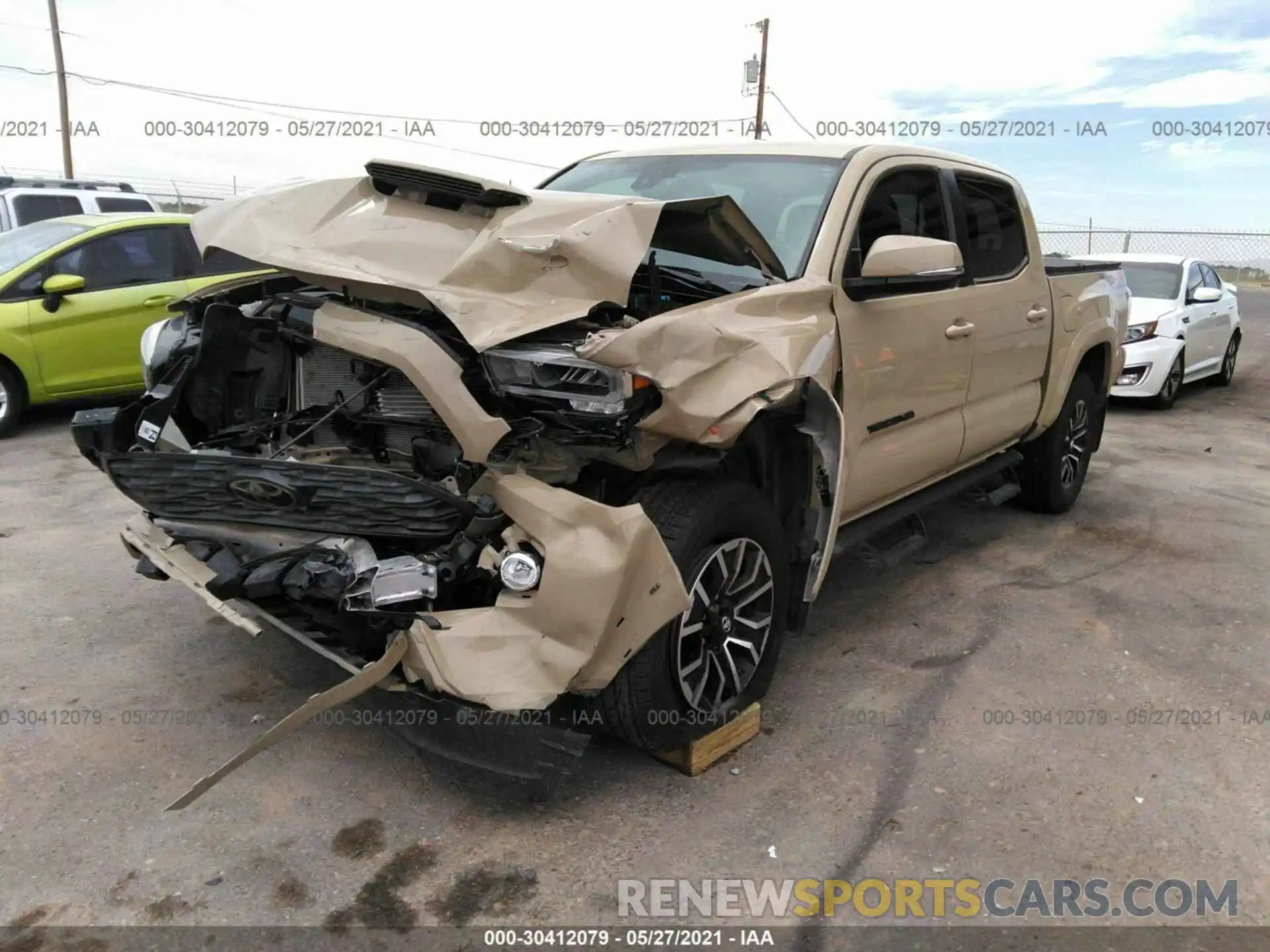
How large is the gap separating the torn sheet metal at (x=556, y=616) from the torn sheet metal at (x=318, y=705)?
0.05 meters

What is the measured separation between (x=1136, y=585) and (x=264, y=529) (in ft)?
14.2

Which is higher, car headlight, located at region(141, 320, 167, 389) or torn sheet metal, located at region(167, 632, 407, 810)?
car headlight, located at region(141, 320, 167, 389)

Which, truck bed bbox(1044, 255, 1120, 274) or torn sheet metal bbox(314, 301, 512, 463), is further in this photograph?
truck bed bbox(1044, 255, 1120, 274)

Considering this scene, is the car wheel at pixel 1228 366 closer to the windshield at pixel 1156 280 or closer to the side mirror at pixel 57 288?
the windshield at pixel 1156 280

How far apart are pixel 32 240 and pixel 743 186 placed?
257 inches

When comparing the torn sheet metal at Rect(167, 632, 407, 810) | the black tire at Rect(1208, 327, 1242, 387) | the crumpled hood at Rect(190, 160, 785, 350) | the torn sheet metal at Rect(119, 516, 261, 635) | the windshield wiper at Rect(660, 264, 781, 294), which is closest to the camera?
the torn sheet metal at Rect(167, 632, 407, 810)

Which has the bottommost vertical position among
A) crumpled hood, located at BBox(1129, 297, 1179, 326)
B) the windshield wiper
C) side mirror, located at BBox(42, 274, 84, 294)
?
crumpled hood, located at BBox(1129, 297, 1179, 326)

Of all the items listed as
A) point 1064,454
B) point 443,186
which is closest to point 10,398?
point 443,186

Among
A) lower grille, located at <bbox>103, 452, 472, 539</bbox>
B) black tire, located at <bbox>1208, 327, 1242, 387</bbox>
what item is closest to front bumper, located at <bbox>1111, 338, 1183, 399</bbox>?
black tire, located at <bbox>1208, 327, 1242, 387</bbox>

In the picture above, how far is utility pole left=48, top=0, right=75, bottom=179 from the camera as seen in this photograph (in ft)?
76.6

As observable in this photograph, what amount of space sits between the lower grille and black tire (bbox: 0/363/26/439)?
5.07 m

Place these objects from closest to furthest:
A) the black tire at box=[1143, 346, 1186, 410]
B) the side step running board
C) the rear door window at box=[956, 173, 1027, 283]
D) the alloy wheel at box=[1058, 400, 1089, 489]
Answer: the side step running board, the rear door window at box=[956, 173, 1027, 283], the alloy wheel at box=[1058, 400, 1089, 489], the black tire at box=[1143, 346, 1186, 410]

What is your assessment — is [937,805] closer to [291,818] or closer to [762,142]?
[291,818]

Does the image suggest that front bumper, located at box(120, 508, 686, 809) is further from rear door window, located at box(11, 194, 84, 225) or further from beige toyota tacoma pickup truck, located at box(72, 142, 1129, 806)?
rear door window, located at box(11, 194, 84, 225)
